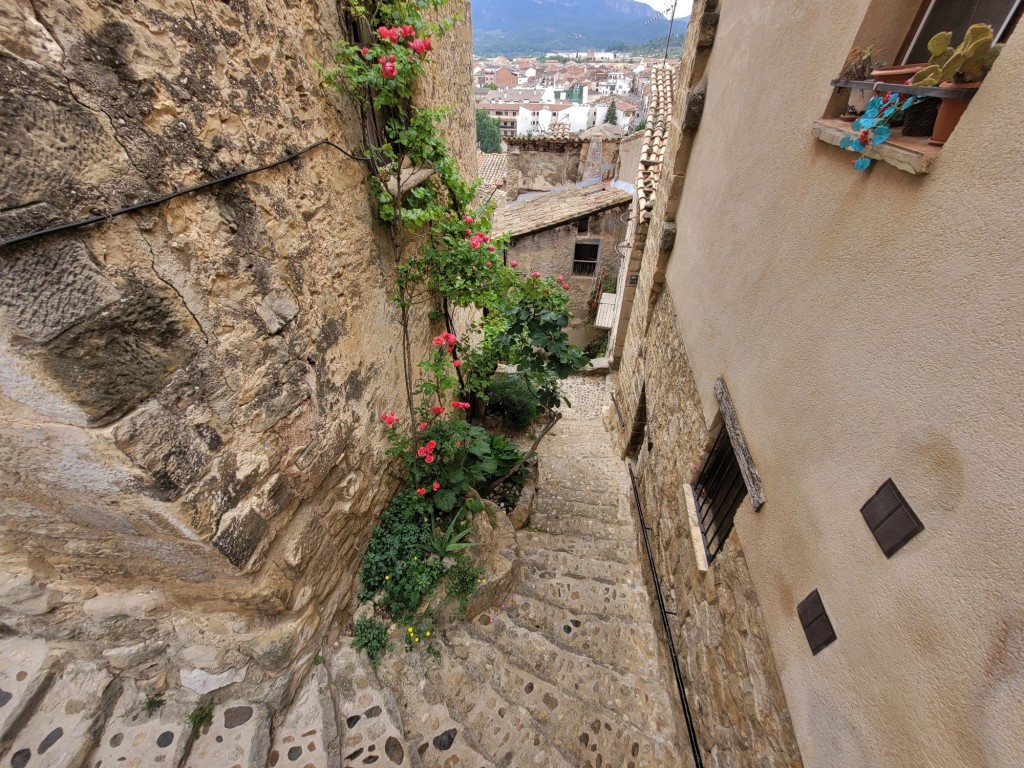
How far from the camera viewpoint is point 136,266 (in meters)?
1.66

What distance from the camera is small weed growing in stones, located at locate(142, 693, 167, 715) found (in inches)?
94.8

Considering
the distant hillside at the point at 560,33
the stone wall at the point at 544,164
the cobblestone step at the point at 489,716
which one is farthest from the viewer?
the distant hillside at the point at 560,33

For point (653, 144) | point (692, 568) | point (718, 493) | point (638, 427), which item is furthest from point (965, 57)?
point (653, 144)

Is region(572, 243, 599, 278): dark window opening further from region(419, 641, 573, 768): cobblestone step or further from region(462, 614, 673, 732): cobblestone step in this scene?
region(419, 641, 573, 768): cobblestone step

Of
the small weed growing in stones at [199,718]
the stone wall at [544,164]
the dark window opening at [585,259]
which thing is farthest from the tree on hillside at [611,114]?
the small weed growing in stones at [199,718]

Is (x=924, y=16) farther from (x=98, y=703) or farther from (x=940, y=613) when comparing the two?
(x=98, y=703)

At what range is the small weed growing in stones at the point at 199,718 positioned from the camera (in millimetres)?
2410

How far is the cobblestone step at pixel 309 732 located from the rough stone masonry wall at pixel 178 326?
405 millimetres

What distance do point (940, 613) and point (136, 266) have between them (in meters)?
3.00

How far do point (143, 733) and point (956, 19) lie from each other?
17.2ft

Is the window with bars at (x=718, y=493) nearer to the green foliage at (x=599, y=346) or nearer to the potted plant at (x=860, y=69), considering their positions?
the potted plant at (x=860, y=69)

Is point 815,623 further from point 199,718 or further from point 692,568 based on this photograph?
point 199,718

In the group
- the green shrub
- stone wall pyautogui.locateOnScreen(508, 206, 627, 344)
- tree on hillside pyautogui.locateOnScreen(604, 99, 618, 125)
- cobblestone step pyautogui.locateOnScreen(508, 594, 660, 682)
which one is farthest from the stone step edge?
tree on hillside pyautogui.locateOnScreen(604, 99, 618, 125)

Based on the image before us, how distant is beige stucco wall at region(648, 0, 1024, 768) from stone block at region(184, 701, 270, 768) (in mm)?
2896
